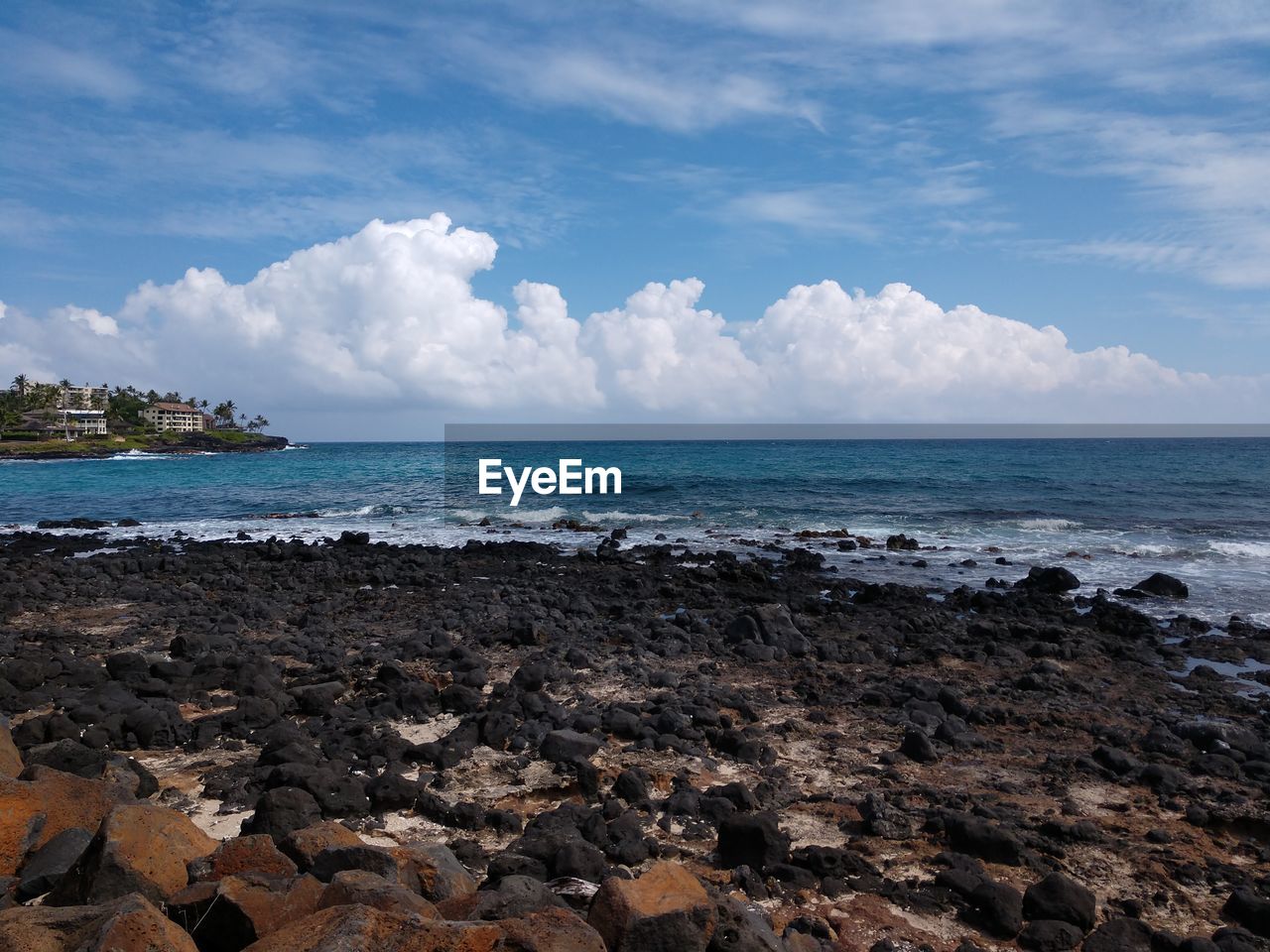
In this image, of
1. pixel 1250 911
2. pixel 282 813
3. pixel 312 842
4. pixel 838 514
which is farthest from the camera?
pixel 838 514

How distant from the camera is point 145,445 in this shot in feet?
409

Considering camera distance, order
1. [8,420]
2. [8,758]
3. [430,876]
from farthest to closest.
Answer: [8,420]
[8,758]
[430,876]

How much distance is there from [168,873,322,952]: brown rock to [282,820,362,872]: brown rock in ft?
2.27

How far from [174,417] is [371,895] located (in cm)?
17551

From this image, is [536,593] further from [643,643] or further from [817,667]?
[817,667]

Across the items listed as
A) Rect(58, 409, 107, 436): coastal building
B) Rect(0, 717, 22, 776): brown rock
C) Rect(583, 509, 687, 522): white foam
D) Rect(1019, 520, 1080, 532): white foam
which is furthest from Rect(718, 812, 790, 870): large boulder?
Rect(58, 409, 107, 436): coastal building

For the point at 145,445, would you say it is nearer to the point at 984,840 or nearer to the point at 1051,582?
the point at 1051,582

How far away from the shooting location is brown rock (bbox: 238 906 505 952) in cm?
383

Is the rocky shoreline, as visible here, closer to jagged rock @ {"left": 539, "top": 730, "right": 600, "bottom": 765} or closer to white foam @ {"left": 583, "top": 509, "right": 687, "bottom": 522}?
jagged rock @ {"left": 539, "top": 730, "right": 600, "bottom": 765}

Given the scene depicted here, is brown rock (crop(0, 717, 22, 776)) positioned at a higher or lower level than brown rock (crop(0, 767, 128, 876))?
lower

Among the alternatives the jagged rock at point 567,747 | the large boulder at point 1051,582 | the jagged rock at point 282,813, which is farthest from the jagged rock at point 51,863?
the large boulder at point 1051,582

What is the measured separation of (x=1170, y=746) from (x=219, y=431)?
175095mm

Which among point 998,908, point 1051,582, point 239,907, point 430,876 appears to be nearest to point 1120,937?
point 998,908

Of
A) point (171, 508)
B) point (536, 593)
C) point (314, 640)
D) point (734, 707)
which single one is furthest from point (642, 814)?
point (171, 508)
